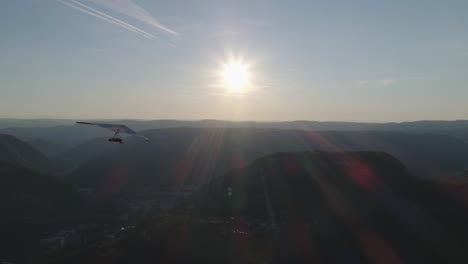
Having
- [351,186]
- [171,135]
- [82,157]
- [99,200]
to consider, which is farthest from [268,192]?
[82,157]

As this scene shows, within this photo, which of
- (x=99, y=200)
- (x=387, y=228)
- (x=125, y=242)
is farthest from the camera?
(x=99, y=200)

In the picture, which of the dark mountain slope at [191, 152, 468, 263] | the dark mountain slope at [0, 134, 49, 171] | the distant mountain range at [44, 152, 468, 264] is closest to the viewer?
the distant mountain range at [44, 152, 468, 264]

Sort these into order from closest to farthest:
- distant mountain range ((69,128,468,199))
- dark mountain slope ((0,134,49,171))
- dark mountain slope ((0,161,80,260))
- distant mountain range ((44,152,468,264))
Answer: distant mountain range ((44,152,468,264)) → dark mountain slope ((0,161,80,260)) → distant mountain range ((69,128,468,199)) → dark mountain slope ((0,134,49,171))

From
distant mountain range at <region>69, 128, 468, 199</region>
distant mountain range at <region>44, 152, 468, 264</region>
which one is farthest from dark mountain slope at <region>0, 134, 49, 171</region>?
distant mountain range at <region>44, 152, 468, 264</region>

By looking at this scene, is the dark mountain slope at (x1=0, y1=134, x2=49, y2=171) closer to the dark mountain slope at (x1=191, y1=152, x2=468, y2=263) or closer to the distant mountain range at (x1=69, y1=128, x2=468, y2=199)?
the distant mountain range at (x1=69, y1=128, x2=468, y2=199)

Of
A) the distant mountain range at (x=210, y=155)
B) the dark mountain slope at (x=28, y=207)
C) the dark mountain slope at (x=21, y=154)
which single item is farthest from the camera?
the dark mountain slope at (x=21, y=154)

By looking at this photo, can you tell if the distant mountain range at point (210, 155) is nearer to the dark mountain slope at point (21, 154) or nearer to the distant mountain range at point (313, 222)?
the dark mountain slope at point (21, 154)

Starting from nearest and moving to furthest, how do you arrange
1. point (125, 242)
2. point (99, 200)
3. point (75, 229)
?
1. point (125, 242)
2. point (75, 229)
3. point (99, 200)

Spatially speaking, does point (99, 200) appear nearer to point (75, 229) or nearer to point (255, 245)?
point (75, 229)

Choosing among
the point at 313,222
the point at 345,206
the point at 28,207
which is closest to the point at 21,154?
the point at 28,207

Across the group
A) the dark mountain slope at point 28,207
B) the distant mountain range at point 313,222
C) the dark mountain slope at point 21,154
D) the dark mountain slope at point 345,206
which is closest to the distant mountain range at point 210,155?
the dark mountain slope at point 21,154

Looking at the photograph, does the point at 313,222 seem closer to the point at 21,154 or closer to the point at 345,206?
the point at 345,206
